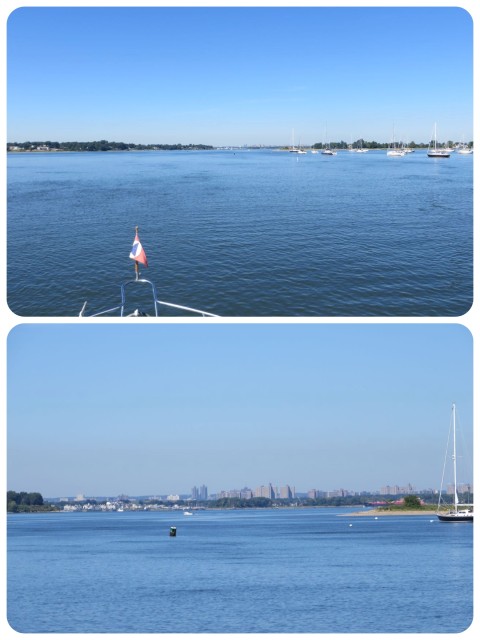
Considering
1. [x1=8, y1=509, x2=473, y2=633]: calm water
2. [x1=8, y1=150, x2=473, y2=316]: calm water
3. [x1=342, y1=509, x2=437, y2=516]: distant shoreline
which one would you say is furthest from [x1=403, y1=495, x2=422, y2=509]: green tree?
[x1=8, y1=150, x2=473, y2=316]: calm water

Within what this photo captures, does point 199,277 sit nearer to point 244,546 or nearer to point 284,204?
point 284,204

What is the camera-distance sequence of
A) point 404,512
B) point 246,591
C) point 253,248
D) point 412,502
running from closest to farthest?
point 253,248 → point 246,591 → point 412,502 → point 404,512

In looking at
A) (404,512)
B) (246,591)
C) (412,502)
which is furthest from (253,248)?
(404,512)

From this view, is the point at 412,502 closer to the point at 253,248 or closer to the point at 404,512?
the point at 404,512

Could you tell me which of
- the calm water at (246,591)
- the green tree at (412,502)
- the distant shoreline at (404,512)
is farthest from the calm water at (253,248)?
the distant shoreline at (404,512)

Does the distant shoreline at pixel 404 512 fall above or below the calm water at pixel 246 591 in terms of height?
below

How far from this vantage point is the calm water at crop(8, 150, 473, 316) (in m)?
15.9

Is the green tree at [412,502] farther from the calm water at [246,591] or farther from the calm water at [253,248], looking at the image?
the calm water at [253,248]

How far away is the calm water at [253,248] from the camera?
624 inches

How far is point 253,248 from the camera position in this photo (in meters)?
20.1

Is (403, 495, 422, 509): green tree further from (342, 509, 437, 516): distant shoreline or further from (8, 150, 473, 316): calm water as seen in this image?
(8, 150, 473, 316): calm water

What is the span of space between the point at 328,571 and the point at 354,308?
16.4 metres

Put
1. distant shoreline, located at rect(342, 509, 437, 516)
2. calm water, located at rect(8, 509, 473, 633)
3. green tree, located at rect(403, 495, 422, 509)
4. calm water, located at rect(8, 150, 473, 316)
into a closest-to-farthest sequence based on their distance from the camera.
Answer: calm water, located at rect(8, 150, 473, 316) → calm water, located at rect(8, 509, 473, 633) → green tree, located at rect(403, 495, 422, 509) → distant shoreline, located at rect(342, 509, 437, 516)

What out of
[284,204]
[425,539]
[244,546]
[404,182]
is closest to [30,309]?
[284,204]
